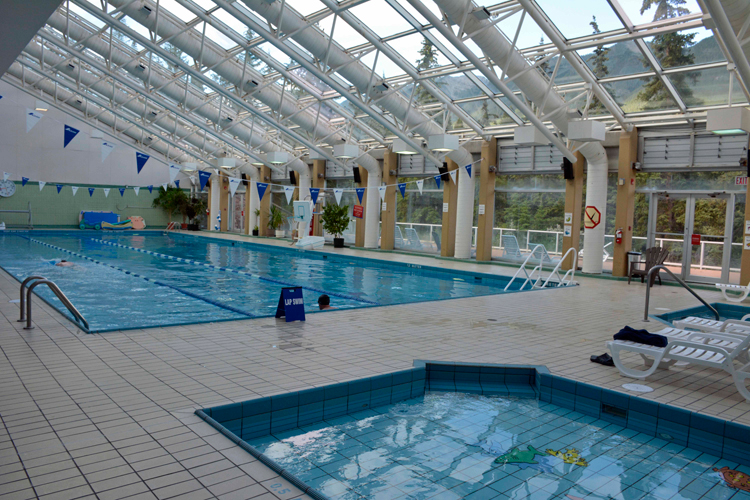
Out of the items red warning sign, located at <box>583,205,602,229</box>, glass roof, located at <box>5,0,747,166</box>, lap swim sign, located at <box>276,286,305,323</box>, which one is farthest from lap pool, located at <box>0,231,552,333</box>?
glass roof, located at <box>5,0,747,166</box>

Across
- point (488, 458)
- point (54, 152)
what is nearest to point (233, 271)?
point (488, 458)

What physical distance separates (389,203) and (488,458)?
13973 mm

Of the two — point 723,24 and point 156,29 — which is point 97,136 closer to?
point 156,29

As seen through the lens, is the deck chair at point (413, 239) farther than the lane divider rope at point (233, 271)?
Yes

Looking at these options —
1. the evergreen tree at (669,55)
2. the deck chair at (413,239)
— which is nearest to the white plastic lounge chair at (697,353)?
the evergreen tree at (669,55)

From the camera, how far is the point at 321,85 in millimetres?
14297

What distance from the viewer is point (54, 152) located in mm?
23953

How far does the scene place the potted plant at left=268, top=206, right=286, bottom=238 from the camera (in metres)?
21.8

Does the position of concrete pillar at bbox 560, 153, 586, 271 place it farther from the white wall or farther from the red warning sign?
the white wall

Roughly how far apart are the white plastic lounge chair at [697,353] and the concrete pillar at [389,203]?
12.7 metres

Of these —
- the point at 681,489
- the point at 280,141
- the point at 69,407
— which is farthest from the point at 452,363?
the point at 280,141

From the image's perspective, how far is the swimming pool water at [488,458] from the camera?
2986mm

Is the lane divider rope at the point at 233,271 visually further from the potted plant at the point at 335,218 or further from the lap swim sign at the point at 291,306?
the potted plant at the point at 335,218

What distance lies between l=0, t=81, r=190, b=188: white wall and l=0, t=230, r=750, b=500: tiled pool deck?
18.9m
